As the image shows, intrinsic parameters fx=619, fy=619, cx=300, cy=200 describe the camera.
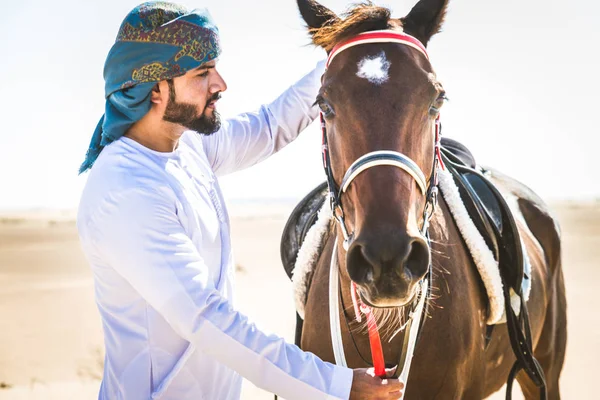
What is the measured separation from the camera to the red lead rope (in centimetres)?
230

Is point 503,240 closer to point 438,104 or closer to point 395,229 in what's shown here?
point 438,104

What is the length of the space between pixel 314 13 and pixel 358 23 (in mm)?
450

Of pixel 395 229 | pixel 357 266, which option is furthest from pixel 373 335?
pixel 395 229

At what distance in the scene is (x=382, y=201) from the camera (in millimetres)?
2168

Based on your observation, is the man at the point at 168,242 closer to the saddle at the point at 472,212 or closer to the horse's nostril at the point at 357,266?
the horse's nostril at the point at 357,266

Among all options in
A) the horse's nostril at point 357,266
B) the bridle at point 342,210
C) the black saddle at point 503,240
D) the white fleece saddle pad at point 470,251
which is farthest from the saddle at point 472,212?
the horse's nostril at point 357,266

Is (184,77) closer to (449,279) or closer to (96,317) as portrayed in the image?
(449,279)

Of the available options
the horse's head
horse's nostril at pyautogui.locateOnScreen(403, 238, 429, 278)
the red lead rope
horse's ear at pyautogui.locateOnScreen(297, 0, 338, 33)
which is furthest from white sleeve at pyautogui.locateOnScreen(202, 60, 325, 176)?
horse's nostril at pyautogui.locateOnScreen(403, 238, 429, 278)

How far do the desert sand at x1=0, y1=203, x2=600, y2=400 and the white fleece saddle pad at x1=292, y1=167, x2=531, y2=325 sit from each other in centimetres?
111

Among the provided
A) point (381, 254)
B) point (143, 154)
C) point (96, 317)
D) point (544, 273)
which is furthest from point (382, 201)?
point (96, 317)

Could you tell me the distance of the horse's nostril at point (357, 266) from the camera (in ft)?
6.97

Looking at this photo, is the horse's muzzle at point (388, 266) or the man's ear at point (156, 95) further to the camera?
the man's ear at point (156, 95)

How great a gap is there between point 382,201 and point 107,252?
1.02 meters

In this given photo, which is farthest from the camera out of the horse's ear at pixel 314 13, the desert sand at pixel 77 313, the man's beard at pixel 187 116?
the desert sand at pixel 77 313
